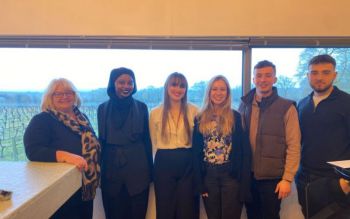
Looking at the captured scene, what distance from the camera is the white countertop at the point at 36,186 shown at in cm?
87

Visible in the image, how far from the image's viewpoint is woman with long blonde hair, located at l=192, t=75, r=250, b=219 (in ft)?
6.11

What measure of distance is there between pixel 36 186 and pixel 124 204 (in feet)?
3.43

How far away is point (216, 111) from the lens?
6.40 feet

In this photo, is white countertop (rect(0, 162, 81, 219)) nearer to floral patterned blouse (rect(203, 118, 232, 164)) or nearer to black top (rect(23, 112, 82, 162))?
black top (rect(23, 112, 82, 162))

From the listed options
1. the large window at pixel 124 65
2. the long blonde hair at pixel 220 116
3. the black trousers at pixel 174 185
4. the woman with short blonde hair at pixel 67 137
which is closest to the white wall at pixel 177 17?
the large window at pixel 124 65

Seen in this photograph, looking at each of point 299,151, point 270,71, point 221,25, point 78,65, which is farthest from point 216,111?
point 78,65

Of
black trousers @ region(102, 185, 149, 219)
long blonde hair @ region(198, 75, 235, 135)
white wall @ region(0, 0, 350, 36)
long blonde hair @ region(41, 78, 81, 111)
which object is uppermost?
white wall @ region(0, 0, 350, 36)

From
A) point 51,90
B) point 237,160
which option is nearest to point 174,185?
point 237,160

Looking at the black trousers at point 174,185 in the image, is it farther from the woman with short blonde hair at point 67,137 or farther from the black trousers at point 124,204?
the woman with short blonde hair at point 67,137

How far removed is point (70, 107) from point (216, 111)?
96 centimetres

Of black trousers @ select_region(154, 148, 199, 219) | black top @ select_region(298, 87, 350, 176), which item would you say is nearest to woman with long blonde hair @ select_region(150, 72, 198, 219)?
black trousers @ select_region(154, 148, 199, 219)

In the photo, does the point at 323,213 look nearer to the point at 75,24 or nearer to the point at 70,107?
the point at 70,107

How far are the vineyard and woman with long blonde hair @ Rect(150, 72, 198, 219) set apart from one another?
784 millimetres

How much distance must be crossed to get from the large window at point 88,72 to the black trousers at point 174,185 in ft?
2.16
